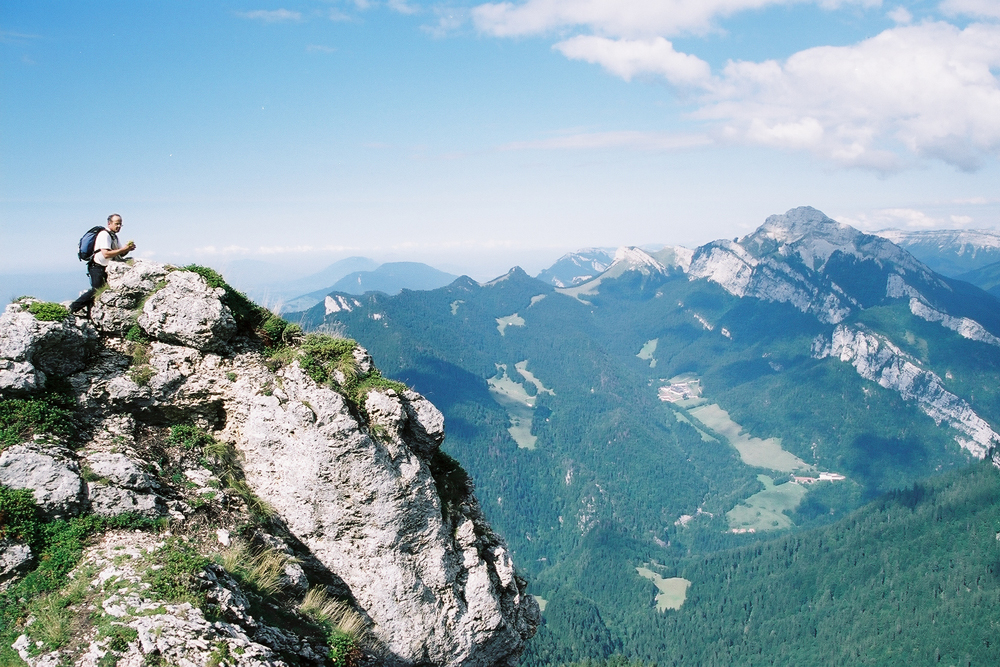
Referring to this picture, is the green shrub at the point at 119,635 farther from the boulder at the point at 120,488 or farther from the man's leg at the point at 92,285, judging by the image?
the man's leg at the point at 92,285

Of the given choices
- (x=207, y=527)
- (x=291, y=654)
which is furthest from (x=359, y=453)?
(x=291, y=654)

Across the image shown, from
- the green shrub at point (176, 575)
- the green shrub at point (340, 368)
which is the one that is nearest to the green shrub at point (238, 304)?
the green shrub at point (340, 368)

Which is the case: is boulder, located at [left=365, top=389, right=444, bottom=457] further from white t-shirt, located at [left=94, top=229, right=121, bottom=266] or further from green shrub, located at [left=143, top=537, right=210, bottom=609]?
white t-shirt, located at [left=94, top=229, right=121, bottom=266]

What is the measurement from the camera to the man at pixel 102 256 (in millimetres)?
12445

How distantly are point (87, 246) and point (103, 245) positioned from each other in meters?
0.35

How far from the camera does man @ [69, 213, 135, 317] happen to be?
12.4 m

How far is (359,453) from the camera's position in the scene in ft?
37.8

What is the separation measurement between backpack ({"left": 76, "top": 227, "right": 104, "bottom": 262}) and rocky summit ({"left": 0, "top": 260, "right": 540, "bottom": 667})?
1.23 meters

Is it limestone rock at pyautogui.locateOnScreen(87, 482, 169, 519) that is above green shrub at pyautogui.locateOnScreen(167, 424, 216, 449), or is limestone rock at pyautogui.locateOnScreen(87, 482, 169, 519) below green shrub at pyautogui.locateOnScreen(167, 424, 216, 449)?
below

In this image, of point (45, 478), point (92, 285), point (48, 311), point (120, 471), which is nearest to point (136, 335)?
point (48, 311)

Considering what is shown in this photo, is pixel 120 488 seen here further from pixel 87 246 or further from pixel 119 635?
pixel 87 246

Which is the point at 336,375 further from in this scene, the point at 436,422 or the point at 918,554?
the point at 918,554

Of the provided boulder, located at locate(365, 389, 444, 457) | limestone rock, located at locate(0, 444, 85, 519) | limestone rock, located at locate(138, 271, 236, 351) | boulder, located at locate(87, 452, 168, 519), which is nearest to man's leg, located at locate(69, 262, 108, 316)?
limestone rock, located at locate(138, 271, 236, 351)

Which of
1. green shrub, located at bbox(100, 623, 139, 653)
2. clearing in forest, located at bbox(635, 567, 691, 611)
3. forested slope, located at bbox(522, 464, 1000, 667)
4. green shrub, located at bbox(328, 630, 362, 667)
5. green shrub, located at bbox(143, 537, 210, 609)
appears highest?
green shrub, located at bbox(143, 537, 210, 609)
